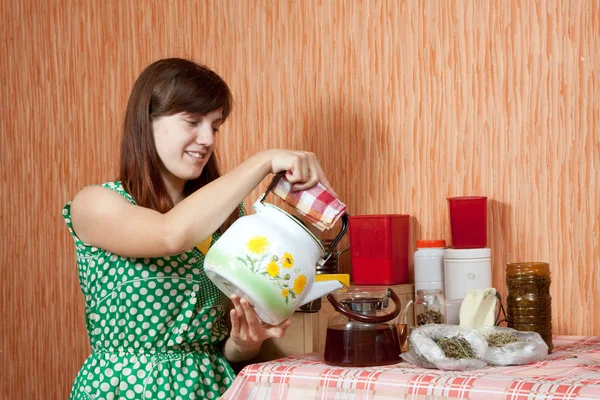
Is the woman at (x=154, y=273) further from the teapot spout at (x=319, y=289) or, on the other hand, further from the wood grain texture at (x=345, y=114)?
the wood grain texture at (x=345, y=114)

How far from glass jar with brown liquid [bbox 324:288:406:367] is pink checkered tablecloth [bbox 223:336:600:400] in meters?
0.03

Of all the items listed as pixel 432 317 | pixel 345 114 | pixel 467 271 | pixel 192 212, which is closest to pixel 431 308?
pixel 432 317

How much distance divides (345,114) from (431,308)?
1.95 ft

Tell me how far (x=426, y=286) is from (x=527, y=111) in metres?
0.41

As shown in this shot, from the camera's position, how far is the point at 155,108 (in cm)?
141

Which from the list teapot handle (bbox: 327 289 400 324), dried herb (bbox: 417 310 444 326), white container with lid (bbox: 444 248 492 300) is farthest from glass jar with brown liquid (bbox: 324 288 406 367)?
white container with lid (bbox: 444 248 492 300)

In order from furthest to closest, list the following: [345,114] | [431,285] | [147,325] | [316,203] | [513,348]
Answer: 1. [345,114]
2. [431,285]
3. [147,325]
4. [316,203]
5. [513,348]

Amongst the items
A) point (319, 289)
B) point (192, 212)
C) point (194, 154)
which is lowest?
point (319, 289)

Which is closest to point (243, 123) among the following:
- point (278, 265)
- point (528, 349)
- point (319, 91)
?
point (319, 91)

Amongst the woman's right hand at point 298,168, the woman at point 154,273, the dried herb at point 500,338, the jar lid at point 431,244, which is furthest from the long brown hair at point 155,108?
the dried herb at point 500,338

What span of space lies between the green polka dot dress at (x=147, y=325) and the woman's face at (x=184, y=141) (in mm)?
105

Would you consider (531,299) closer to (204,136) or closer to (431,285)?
(431,285)

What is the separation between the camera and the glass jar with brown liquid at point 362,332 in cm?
117

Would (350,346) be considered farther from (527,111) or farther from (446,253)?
(527,111)
